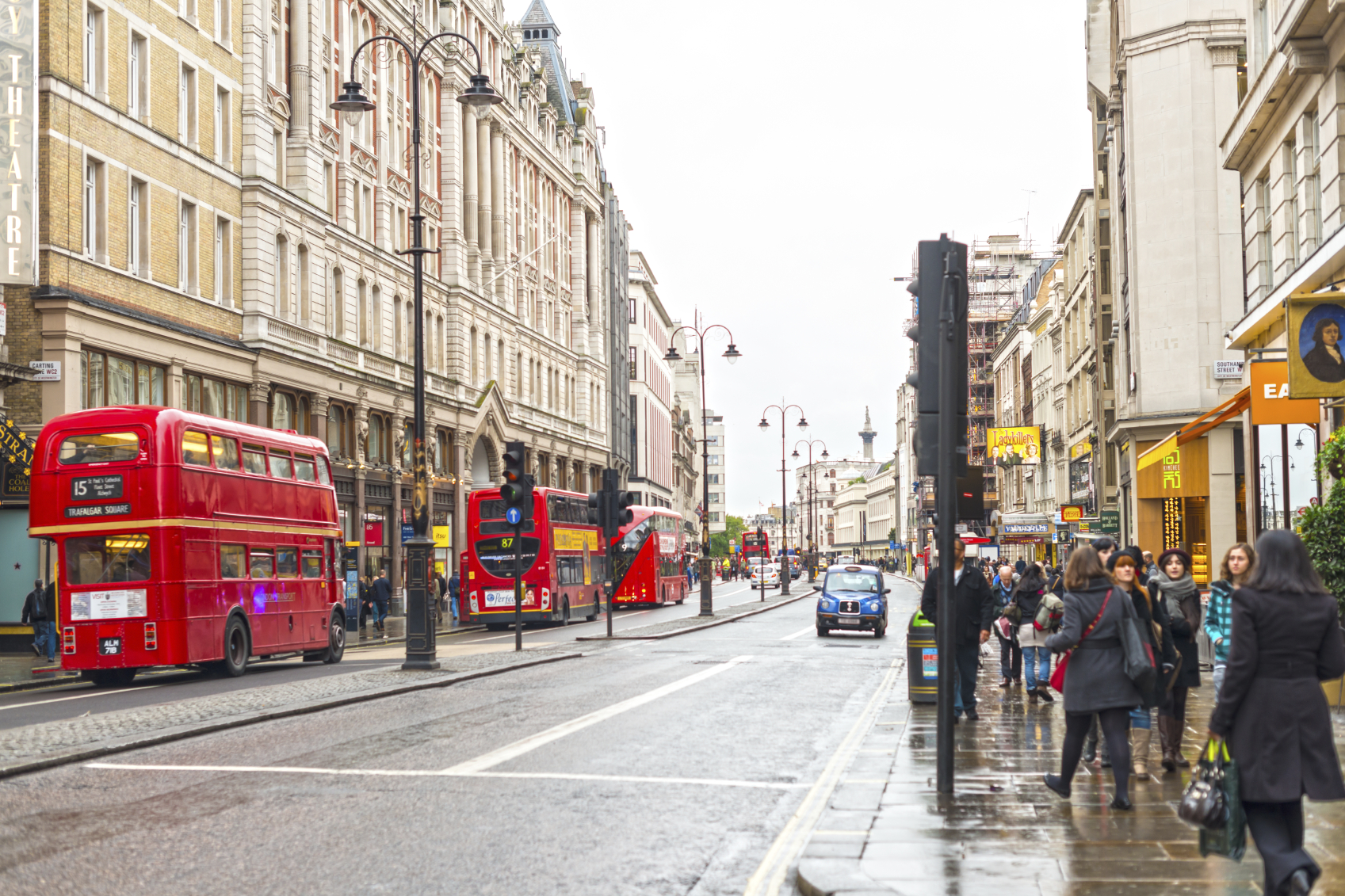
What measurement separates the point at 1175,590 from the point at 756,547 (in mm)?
102495

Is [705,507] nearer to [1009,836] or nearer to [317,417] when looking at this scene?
[317,417]

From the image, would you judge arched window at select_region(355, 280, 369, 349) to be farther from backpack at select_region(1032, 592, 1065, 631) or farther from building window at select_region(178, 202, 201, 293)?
backpack at select_region(1032, 592, 1065, 631)

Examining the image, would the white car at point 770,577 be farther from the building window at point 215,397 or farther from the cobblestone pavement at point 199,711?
the cobblestone pavement at point 199,711

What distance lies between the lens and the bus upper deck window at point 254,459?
2338 centimetres

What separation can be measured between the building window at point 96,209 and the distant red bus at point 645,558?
2414 centimetres

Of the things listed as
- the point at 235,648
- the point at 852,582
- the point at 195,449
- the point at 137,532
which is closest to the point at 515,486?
the point at 235,648

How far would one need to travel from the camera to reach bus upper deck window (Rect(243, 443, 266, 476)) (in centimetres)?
2338

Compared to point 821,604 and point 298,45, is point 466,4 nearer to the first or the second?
point 298,45

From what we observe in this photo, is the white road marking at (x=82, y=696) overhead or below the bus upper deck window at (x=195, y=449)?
below

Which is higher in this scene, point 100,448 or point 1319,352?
point 1319,352

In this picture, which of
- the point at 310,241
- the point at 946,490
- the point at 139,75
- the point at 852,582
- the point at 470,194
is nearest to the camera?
the point at 946,490

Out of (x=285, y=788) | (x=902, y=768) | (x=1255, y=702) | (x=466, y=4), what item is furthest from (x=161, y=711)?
(x=466, y=4)

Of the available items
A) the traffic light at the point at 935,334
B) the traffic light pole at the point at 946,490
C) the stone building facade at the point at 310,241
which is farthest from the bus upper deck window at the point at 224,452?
the traffic light pole at the point at 946,490

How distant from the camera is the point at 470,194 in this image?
5944 cm
